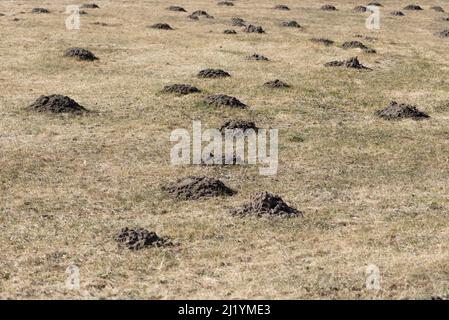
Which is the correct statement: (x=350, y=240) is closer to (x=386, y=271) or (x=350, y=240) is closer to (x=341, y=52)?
(x=386, y=271)

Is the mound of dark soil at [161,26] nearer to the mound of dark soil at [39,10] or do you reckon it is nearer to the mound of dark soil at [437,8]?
the mound of dark soil at [39,10]

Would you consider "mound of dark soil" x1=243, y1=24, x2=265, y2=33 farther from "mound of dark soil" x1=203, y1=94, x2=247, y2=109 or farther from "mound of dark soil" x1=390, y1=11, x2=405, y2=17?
"mound of dark soil" x1=203, y1=94, x2=247, y2=109

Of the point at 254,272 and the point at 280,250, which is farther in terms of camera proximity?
the point at 280,250

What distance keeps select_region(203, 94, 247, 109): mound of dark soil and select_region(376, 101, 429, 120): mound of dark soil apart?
6.41 metres

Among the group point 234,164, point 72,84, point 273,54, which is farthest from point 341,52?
point 234,164

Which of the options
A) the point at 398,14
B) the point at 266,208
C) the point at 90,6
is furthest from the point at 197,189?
the point at 398,14

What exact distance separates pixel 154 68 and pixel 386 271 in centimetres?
2701

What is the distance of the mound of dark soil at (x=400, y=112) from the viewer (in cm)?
2917

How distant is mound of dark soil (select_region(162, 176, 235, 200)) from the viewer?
19016 millimetres

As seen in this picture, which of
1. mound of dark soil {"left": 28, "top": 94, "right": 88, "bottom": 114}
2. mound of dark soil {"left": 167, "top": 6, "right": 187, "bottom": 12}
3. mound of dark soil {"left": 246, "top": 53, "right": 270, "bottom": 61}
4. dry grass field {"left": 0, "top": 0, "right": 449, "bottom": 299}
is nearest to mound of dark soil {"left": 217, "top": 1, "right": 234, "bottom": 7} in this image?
mound of dark soil {"left": 167, "top": 6, "right": 187, "bottom": 12}

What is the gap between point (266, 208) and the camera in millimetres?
17562

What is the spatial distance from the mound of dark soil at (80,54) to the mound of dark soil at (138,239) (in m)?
25.8

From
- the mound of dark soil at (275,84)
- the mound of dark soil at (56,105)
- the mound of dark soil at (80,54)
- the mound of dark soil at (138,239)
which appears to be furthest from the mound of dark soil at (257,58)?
the mound of dark soil at (138,239)
